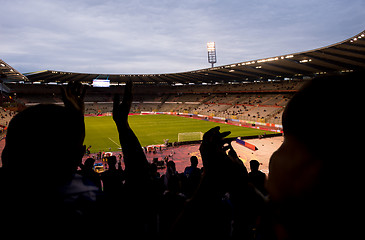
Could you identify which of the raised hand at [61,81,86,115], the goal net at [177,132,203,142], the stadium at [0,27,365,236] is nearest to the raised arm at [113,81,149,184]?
the raised hand at [61,81,86,115]

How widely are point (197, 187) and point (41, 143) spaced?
100cm

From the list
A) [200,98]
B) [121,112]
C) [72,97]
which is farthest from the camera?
[200,98]

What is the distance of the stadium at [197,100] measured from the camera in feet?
89.4

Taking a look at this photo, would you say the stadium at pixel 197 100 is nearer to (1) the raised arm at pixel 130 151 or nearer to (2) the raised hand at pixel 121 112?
(1) the raised arm at pixel 130 151

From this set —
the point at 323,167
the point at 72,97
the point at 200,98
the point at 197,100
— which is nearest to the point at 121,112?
the point at 72,97

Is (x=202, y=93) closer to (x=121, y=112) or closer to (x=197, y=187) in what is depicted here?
(x=121, y=112)

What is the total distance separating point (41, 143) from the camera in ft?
3.96

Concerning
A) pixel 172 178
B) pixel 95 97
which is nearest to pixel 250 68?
pixel 172 178

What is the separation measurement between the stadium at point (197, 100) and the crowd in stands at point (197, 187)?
15 cm

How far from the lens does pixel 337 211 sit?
0.81 meters

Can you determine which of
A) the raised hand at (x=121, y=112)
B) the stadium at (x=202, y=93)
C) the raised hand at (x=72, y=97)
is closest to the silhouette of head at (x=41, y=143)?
the raised hand at (x=121, y=112)

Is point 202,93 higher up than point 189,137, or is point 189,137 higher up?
point 202,93

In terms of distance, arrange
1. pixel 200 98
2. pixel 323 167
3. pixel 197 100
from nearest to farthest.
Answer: pixel 323 167
pixel 197 100
pixel 200 98

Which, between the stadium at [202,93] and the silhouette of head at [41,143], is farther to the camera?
the stadium at [202,93]
